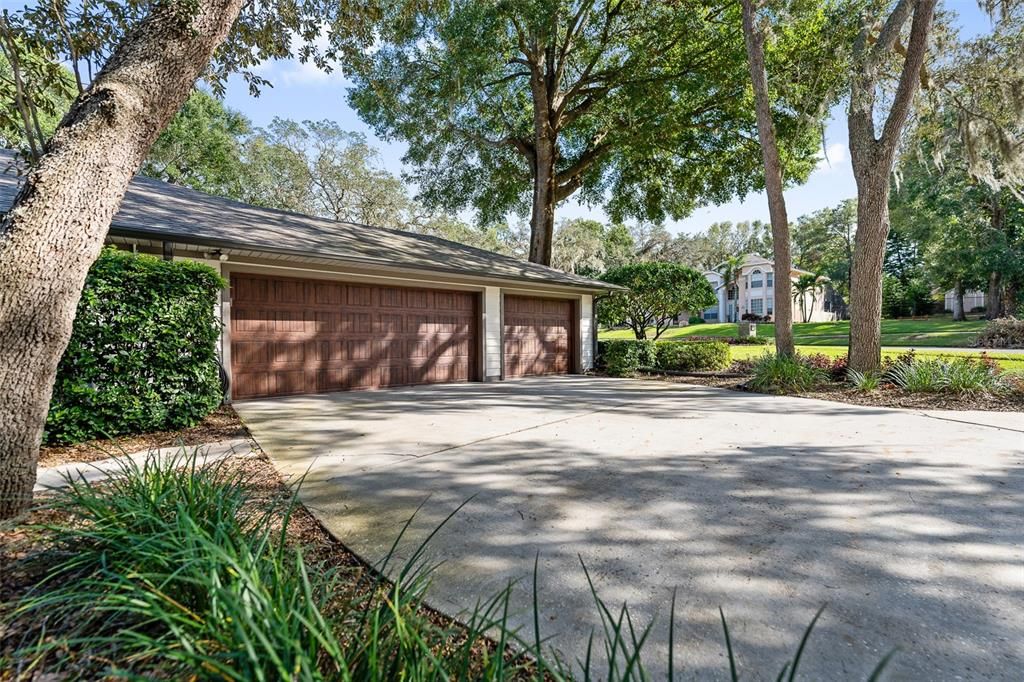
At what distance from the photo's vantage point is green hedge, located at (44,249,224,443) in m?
4.33

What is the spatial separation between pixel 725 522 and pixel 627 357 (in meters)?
9.49

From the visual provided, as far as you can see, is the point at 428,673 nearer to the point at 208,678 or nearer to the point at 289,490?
the point at 208,678

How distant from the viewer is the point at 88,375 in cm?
437

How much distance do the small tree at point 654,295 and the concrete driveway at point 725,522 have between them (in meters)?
8.33

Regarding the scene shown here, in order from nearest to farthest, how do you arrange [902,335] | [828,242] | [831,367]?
[831,367] → [902,335] → [828,242]

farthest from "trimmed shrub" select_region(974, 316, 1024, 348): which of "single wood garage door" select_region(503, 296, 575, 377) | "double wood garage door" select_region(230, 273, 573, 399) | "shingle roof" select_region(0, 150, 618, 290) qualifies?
"double wood garage door" select_region(230, 273, 573, 399)

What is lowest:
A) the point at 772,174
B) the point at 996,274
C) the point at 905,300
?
the point at 772,174

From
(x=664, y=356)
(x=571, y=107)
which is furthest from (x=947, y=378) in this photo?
(x=571, y=107)

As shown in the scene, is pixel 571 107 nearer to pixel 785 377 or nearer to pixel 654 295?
pixel 654 295

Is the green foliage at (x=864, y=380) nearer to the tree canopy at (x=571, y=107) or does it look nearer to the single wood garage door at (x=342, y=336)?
the tree canopy at (x=571, y=107)

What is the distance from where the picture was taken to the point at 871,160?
325 inches

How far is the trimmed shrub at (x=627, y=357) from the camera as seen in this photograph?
12.0 m

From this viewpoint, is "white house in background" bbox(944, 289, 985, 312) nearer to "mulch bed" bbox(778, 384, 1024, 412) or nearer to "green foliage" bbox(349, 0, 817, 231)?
"green foliage" bbox(349, 0, 817, 231)

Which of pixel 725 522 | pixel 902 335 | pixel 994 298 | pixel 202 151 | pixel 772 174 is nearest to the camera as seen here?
pixel 725 522
